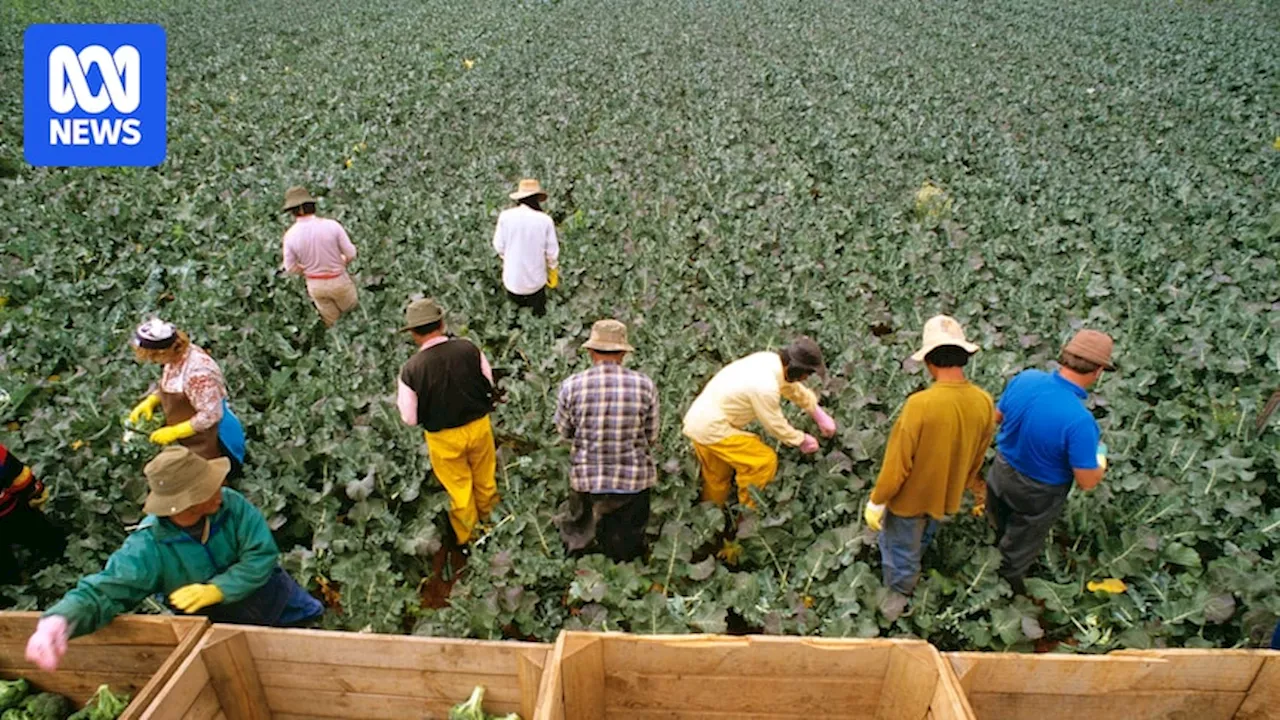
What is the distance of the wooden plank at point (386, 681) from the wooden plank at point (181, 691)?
22 centimetres

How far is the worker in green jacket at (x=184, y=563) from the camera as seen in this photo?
2.91m

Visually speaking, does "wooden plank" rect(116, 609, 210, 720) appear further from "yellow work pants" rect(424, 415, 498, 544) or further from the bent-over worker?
"yellow work pants" rect(424, 415, 498, 544)

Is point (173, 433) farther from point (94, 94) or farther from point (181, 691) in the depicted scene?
point (94, 94)

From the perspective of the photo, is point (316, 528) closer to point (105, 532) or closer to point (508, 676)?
point (105, 532)

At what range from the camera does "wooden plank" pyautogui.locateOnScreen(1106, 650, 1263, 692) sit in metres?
2.80

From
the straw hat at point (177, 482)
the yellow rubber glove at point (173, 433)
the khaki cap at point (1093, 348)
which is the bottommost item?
the yellow rubber glove at point (173, 433)

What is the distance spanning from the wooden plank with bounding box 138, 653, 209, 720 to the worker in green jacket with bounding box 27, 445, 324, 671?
1.18ft

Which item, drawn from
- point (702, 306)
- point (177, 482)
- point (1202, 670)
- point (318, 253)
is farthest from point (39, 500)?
point (1202, 670)

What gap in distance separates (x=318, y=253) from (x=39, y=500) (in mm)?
2937

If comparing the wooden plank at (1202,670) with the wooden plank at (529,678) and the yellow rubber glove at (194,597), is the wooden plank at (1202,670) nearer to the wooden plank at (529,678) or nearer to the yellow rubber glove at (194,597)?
the wooden plank at (529,678)

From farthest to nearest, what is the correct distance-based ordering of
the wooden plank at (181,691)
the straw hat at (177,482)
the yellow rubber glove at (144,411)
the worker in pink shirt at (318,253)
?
the worker in pink shirt at (318,253) < the yellow rubber glove at (144,411) < the straw hat at (177,482) < the wooden plank at (181,691)

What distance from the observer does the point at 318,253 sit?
6656mm

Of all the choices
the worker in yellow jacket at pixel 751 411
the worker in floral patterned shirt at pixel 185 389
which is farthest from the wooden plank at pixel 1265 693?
the worker in floral patterned shirt at pixel 185 389

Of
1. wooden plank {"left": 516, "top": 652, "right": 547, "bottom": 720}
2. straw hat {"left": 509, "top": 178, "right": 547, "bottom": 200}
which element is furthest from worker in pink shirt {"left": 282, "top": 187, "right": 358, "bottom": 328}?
wooden plank {"left": 516, "top": 652, "right": 547, "bottom": 720}
